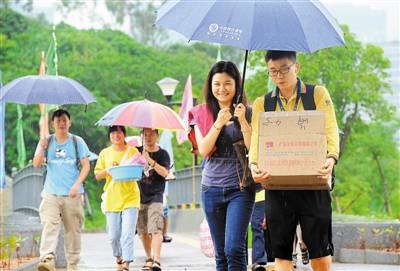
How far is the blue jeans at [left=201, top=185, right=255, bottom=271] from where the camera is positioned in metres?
7.16

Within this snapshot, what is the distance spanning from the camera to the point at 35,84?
11383 millimetres

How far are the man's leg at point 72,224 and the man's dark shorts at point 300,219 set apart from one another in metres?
4.51

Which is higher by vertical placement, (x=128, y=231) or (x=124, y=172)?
(x=124, y=172)

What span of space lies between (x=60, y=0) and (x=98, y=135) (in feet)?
106

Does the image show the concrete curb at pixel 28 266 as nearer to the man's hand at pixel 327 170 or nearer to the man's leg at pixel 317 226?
the man's leg at pixel 317 226

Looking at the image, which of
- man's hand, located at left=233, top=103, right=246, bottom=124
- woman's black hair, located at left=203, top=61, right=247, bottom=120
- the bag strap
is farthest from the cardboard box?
woman's black hair, located at left=203, top=61, right=247, bottom=120

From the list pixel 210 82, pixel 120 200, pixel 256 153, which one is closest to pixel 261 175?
pixel 256 153

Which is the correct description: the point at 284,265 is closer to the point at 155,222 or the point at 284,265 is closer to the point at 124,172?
the point at 124,172

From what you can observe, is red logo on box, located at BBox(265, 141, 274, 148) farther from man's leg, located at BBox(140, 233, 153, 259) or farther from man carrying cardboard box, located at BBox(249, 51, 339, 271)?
man's leg, located at BBox(140, 233, 153, 259)

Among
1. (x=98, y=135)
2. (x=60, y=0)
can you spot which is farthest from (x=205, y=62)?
(x=60, y=0)

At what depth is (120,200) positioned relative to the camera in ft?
37.0

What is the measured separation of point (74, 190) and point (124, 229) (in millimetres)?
950

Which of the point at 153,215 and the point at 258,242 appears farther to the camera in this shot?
the point at 153,215

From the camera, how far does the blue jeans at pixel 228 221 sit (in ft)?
23.5
